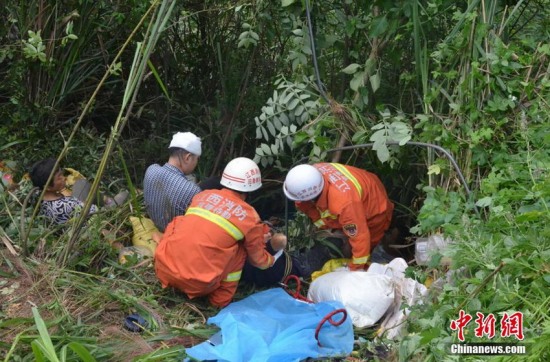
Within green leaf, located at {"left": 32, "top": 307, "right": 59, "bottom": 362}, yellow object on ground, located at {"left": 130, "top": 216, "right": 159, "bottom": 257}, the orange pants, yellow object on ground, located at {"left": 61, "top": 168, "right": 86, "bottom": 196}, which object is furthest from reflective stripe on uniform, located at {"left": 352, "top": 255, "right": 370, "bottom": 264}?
yellow object on ground, located at {"left": 61, "top": 168, "right": 86, "bottom": 196}

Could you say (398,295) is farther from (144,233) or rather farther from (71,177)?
(71,177)

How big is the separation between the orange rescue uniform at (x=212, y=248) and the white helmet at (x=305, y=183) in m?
0.34

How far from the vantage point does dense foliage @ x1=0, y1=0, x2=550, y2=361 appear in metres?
3.53

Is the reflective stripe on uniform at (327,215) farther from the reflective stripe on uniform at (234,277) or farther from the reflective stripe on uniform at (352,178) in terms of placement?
Result: the reflective stripe on uniform at (234,277)

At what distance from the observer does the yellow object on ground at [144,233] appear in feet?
16.8

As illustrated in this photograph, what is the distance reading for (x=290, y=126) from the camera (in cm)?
524

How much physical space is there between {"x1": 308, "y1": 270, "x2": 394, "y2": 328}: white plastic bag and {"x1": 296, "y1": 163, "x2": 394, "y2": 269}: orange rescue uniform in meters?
0.30

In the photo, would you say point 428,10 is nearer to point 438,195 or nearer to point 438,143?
point 438,143

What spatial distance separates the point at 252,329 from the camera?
163 inches

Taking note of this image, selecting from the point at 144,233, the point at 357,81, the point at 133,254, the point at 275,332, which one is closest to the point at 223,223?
the point at 275,332

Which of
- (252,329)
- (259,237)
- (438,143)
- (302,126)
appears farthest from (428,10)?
(252,329)

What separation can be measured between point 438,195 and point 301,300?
1103 mm

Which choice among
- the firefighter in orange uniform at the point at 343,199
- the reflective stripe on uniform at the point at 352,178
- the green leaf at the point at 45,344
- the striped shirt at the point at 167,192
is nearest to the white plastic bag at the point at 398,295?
the firefighter in orange uniform at the point at 343,199

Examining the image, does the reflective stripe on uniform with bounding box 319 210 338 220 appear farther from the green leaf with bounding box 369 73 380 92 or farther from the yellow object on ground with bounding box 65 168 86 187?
the yellow object on ground with bounding box 65 168 86 187
